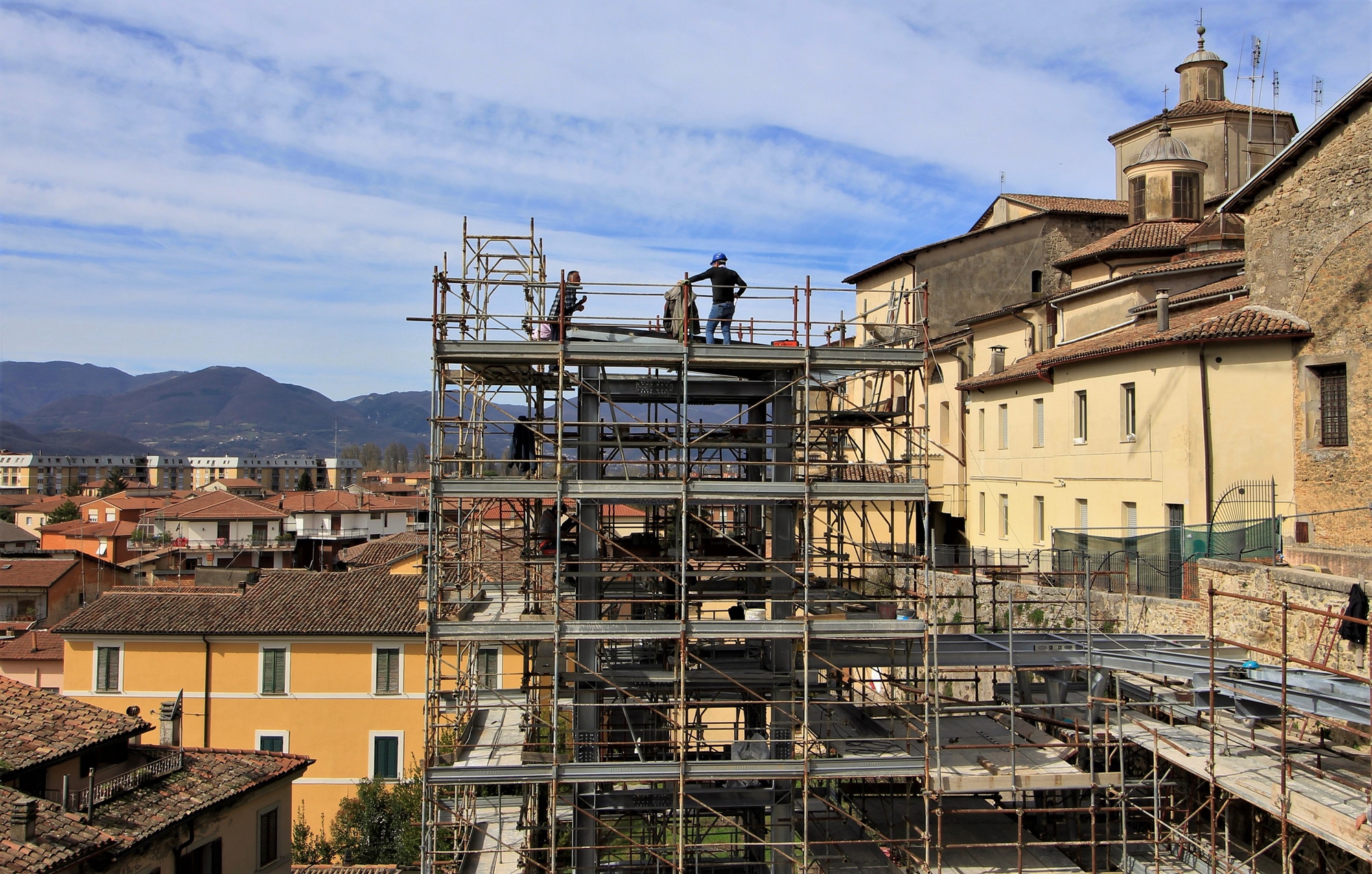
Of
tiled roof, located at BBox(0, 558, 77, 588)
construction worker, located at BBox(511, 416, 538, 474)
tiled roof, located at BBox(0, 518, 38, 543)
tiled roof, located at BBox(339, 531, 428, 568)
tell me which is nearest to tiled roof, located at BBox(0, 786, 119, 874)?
construction worker, located at BBox(511, 416, 538, 474)

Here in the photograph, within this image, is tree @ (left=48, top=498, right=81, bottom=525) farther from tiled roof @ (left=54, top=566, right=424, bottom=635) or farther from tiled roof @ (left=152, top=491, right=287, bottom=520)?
tiled roof @ (left=54, top=566, right=424, bottom=635)

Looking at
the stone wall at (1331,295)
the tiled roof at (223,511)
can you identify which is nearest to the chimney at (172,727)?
the stone wall at (1331,295)

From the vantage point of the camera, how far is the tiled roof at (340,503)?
81.7 metres

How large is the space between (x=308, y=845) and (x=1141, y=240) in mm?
30519

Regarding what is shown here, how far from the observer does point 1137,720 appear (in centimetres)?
1523

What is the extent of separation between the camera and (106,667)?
3009 cm

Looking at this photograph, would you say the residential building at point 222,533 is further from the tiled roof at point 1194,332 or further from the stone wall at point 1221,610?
the stone wall at point 1221,610

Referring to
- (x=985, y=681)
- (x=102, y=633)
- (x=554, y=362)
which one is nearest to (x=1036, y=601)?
(x=985, y=681)

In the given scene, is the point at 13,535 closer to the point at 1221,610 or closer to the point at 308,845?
the point at 308,845

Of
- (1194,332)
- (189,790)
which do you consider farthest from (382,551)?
(1194,332)

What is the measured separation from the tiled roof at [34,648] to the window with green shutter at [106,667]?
7747 mm

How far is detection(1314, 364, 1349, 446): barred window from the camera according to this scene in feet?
69.8

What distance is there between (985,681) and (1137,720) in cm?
859

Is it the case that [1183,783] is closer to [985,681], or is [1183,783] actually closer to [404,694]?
[985,681]
